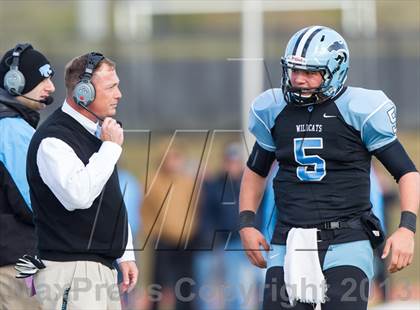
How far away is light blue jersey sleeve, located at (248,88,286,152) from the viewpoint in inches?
223

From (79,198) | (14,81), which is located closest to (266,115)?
(79,198)

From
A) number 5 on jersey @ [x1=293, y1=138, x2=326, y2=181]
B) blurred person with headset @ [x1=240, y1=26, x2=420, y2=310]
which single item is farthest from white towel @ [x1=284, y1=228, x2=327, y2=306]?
number 5 on jersey @ [x1=293, y1=138, x2=326, y2=181]

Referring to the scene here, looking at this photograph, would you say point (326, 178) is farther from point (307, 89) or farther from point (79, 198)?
point (79, 198)

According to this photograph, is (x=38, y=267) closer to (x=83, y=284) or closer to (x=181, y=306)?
(x=83, y=284)

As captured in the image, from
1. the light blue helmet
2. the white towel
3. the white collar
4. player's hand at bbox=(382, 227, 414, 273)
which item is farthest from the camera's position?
the white collar

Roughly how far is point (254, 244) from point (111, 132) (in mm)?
965

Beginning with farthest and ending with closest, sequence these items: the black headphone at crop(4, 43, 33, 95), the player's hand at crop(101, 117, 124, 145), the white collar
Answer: the black headphone at crop(4, 43, 33, 95), the white collar, the player's hand at crop(101, 117, 124, 145)

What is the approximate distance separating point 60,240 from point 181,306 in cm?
581

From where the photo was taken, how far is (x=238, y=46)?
22953 millimetres

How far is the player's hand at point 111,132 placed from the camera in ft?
18.6

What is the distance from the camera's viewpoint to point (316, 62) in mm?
5438

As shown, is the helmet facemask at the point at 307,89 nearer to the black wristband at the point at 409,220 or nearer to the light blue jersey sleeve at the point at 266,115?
the light blue jersey sleeve at the point at 266,115

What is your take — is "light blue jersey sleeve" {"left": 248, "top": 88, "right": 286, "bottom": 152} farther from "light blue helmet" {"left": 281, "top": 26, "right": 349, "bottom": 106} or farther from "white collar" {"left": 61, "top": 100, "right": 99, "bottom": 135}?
"white collar" {"left": 61, "top": 100, "right": 99, "bottom": 135}

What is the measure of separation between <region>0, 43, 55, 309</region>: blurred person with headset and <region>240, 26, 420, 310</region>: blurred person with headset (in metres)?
1.57
